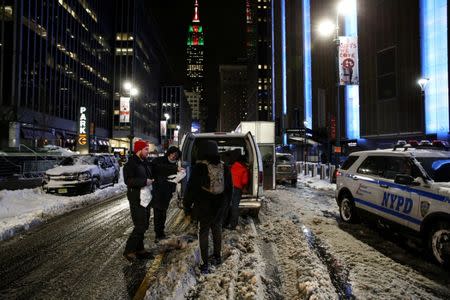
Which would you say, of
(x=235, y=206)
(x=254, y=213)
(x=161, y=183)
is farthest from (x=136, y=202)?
(x=254, y=213)

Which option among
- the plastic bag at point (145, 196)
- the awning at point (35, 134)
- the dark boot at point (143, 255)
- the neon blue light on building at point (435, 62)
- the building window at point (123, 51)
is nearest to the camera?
the plastic bag at point (145, 196)

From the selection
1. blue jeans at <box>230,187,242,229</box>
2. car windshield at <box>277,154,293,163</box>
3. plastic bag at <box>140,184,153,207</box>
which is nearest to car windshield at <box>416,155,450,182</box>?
blue jeans at <box>230,187,242,229</box>

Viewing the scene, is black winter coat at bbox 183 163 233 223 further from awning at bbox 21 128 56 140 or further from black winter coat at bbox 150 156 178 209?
awning at bbox 21 128 56 140

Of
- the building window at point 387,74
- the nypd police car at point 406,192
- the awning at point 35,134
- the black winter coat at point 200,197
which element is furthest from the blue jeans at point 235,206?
the awning at point 35,134

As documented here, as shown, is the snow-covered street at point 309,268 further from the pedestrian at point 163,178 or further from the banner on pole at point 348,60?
the banner on pole at point 348,60

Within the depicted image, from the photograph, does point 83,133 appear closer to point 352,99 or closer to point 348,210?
point 348,210

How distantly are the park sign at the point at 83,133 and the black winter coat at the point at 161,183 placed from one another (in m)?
24.7

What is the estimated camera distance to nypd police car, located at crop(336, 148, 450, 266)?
484cm

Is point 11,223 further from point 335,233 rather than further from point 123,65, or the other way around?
point 123,65

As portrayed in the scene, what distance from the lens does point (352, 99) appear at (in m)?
34.6

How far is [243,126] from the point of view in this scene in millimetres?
14367

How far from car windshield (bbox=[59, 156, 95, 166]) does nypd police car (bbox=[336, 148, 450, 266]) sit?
1130cm

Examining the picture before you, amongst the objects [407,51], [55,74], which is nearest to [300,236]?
[407,51]

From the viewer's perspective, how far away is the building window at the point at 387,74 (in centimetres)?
2814
